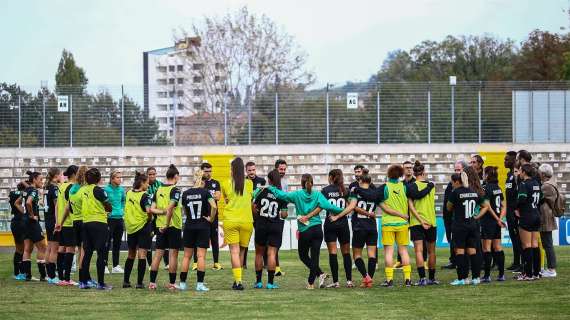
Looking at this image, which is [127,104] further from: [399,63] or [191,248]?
[399,63]

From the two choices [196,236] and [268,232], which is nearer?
[196,236]

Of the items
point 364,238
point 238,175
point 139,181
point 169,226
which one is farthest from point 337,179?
point 139,181

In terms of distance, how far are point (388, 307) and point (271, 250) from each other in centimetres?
306

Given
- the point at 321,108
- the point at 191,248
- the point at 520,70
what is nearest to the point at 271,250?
the point at 191,248

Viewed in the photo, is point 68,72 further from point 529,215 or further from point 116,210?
point 529,215

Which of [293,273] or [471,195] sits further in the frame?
[293,273]

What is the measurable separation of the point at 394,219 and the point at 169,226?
3606mm

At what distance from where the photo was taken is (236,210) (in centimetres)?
1595

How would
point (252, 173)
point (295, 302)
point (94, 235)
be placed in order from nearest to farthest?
1. point (295, 302)
2. point (94, 235)
3. point (252, 173)

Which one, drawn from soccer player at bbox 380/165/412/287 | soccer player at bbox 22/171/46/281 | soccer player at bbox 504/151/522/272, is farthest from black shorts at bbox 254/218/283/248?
soccer player at bbox 22/171/46/281

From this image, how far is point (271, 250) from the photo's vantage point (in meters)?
16.2

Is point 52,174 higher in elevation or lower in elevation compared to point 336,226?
higher

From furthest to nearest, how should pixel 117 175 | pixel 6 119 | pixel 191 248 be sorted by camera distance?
pixel 6 119 < pixel 117 175 < pixel 191 248

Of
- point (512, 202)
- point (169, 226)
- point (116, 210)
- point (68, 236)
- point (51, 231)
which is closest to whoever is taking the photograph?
point (169, 226)
